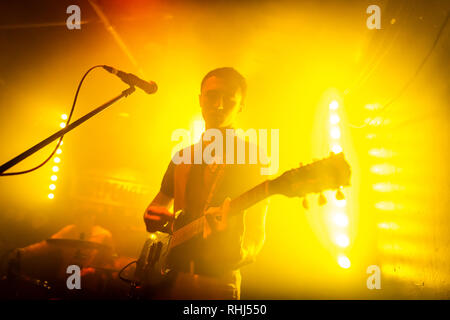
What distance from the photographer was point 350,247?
10.7ft

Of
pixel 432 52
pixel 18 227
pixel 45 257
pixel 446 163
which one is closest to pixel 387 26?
pixel 432 52

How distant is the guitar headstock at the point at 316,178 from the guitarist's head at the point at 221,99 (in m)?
0.99

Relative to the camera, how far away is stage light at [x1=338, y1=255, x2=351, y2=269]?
3.25 meters

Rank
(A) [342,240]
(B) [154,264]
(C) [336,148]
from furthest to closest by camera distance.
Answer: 1. (C) [336,148]
2. (A) [342,240]
3. (B) [154,264]

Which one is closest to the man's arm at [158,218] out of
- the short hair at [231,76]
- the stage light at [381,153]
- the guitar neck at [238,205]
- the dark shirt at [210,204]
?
the dark shirt at [210,204]

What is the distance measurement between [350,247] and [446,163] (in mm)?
1941

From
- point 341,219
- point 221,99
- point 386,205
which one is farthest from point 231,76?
point 341,219

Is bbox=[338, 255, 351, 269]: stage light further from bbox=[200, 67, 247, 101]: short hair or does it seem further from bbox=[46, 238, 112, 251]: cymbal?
bbox=[46, 238, 112, 251]: cymbal

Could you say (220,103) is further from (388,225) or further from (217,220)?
(388,225)

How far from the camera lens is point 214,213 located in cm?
163

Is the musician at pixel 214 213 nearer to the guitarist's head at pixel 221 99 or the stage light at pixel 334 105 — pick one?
the guitarist's head at pixel 221 99

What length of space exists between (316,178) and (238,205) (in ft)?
1.63

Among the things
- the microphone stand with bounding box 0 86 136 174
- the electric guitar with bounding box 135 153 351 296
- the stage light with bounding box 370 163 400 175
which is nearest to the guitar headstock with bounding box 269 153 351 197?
the electric guitar with bounding box 135 153 351 296

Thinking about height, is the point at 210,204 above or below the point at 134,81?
below
